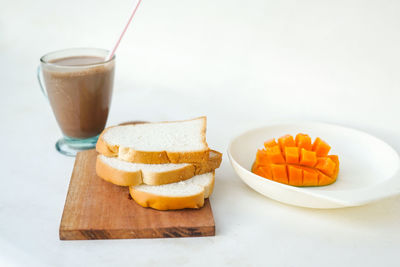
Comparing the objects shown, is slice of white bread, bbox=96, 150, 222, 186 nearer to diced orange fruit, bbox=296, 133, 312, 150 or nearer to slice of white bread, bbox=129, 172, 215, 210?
slice of white bread, bbox=129, 172, 215, 210

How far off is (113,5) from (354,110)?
1.67 m

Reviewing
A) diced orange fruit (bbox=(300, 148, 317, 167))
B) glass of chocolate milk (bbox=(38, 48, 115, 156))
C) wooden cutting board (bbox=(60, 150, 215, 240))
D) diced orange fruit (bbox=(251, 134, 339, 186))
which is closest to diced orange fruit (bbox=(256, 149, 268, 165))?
diced orange fruit (bbox=(251, 134, 339, 186))

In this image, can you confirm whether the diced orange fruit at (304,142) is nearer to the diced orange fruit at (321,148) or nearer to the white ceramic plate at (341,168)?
the diced orange fruit at (321,148)

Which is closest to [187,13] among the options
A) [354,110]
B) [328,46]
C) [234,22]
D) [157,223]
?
[234,22]

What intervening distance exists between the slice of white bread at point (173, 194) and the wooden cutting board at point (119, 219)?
2 cm

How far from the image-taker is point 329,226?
A: 144 cm

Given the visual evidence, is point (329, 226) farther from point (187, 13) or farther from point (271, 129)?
point (187, 13)

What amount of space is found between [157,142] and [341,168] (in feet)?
2.35

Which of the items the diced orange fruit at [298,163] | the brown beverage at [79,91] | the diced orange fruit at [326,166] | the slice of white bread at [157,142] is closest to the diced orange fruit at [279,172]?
the diced orange fruit at [298,163]

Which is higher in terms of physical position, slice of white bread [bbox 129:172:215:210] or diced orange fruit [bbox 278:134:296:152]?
diced orange fruit [bbox 278:134:296:152]

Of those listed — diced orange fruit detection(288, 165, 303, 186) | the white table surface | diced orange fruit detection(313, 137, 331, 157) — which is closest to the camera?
the white table surface

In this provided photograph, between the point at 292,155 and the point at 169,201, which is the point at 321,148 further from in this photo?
the point at 169,201

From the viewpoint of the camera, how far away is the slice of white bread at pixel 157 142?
1.56 meters

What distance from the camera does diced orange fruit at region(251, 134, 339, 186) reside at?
1.55 metres
